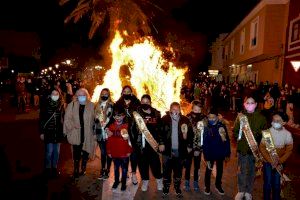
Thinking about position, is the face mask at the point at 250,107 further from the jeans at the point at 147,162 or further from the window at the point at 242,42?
the window at the point at 242,42

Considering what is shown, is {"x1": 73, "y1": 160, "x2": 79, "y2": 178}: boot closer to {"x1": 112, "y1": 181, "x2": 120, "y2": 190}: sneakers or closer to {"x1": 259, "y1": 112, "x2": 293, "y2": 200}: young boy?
{"x1": 112, "y1": 181, "x2": 120, "y2": 190}: sneakers

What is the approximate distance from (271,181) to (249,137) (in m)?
0.78

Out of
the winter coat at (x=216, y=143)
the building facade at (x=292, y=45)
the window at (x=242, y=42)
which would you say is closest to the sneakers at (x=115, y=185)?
the winter coat at (x=216, y=143)

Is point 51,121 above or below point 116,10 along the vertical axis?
below

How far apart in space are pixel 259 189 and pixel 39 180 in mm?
4324

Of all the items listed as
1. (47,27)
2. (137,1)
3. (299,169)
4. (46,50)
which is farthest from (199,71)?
(299,169)

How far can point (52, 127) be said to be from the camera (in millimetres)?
7289

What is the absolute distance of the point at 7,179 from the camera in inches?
284

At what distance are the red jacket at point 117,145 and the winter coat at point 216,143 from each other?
143 centimetres

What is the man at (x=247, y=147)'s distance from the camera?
20.0ft

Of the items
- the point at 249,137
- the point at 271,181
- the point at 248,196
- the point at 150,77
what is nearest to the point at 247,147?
the point at 249,137

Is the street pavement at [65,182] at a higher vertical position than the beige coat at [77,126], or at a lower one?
lower

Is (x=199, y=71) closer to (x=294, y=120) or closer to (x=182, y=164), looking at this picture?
(x=294, y=120)

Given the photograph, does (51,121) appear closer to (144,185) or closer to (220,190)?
(144,185)
